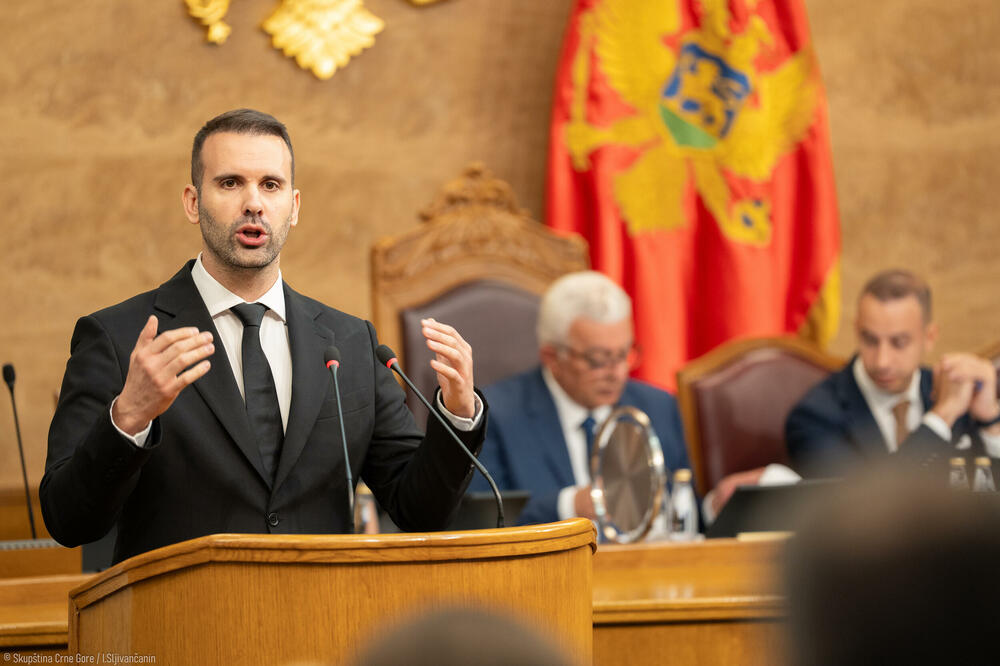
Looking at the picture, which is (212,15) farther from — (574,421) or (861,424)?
(861,424)

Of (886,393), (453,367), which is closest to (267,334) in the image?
(453,367)

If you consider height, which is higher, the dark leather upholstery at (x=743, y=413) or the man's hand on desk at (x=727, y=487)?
the dark leather upholstery at (x=743, y=413)

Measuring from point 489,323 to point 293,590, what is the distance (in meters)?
2.77

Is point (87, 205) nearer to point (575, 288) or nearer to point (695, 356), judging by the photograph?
point (575, 288)

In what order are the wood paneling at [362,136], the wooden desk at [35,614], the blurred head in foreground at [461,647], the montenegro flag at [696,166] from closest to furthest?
the blurred head in foreground at [461,647]
the wooden desk at [35,614]
the wood paneling at [362,136]
the montenegro flag at [696,166]

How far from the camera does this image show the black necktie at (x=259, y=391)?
6.50 feet

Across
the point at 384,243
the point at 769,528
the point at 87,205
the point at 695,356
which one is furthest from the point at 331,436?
the point at 695,356

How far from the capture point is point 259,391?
2.01 metres

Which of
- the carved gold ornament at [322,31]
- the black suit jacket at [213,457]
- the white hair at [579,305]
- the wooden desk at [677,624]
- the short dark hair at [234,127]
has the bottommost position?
the wooden desk at [677,624]

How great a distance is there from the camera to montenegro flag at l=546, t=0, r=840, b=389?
4.95 m

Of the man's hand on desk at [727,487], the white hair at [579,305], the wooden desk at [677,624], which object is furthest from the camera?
the white hair at [579,305]

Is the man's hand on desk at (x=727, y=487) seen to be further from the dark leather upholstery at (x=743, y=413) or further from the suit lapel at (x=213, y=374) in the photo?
the suit lapel at (x=213, y=374)

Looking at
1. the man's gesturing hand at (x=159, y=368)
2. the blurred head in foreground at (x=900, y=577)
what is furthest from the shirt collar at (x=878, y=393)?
the blurred head in foreground at (x=900, y=577)

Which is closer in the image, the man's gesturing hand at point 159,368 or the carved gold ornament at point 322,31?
the man's gesturing hand at point 159,368
